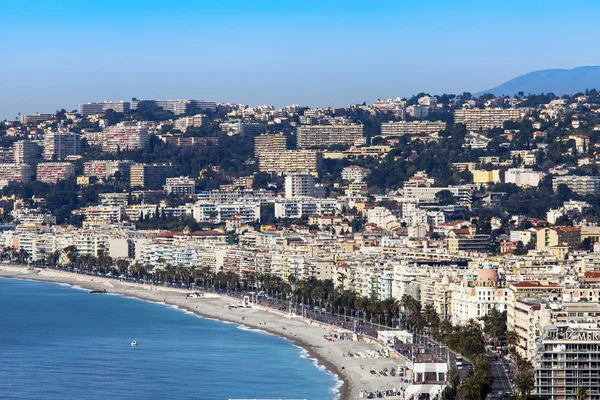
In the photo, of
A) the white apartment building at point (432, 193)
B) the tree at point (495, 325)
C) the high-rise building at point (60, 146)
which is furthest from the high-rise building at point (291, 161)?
the tree at point (495, 325)

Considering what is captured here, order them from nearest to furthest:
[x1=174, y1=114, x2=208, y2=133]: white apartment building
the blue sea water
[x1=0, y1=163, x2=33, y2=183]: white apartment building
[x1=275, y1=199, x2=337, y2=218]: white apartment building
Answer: the blue sea water < [x1=275, y1=199, x2=337, y2=218]: white apartment building < [x1=0, y1=163, x2=33, y2=183]: white apartment building < [x1=174, y1=114, x2=208, y2=133]: white apartment building

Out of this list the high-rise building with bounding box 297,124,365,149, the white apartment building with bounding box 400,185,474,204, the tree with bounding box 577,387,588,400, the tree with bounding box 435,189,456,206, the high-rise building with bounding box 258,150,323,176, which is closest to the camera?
the tree with bounding box 577,387,588,400

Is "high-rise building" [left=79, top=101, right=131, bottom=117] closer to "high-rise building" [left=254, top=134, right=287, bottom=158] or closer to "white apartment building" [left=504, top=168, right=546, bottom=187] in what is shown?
"high-rise building" [left=254, top=134, right=287, bottom=158]

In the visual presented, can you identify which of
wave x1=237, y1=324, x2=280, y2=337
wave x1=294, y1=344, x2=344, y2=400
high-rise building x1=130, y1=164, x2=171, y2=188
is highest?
high-rise building x1=130, y1=164, x2=171, y2=188

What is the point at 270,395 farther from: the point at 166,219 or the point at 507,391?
the point at 166,219

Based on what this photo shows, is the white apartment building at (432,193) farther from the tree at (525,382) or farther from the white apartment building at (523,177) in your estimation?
the tree at (525,382)

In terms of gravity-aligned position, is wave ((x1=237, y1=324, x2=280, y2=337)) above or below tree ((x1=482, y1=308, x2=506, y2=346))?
below

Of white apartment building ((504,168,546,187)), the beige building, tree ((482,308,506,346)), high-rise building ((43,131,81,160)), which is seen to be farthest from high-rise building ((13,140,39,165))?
tree ((482,308,506,346))
